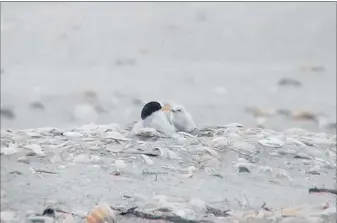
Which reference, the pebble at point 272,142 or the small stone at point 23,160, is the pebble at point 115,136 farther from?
the pebble at point 272,142

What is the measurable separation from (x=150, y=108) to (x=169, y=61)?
106mm

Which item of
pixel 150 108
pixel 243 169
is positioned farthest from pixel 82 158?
pixel 243 169

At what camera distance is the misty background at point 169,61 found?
109cm

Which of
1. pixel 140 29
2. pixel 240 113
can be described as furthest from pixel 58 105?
pixel 240 113

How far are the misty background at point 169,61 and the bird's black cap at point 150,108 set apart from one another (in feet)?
0.04

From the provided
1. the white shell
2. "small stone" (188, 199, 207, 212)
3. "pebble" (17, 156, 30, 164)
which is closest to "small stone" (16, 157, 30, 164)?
"pebble" (17, 156, 30, 164)

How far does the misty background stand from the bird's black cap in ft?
0.04

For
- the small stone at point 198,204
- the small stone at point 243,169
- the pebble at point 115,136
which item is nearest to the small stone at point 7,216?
the pebble at point 115,136

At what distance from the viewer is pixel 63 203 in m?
1.04

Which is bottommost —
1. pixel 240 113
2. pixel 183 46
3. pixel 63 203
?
pixel 63 203

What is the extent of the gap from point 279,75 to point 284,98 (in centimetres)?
5

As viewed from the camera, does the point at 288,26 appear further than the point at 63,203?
Yes

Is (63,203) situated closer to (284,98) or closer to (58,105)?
(58,105)

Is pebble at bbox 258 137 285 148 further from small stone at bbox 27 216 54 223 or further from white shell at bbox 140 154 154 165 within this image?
small stone at bbox 27 216 54 223
